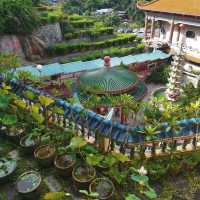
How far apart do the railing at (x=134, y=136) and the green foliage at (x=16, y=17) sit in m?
22.0

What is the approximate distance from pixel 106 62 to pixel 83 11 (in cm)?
6663

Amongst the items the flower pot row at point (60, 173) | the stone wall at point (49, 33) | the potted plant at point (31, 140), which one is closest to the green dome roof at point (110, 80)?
the potted plant at point (31, 140)

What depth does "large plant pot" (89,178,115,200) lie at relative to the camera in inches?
254

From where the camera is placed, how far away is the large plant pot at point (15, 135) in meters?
8.56

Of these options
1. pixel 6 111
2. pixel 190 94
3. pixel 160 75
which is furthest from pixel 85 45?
pixel 6 111

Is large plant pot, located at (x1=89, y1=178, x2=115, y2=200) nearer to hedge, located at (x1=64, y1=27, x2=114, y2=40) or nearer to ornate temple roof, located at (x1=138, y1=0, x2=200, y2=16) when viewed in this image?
ornate temple roof, located at (x1=138, y1=0, x2=200, y2=16)

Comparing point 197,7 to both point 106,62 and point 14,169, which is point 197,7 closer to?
point 106,62

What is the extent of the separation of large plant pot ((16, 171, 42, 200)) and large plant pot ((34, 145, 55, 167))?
0.61m

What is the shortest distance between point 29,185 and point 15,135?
236cm

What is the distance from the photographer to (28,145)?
8109 millimetres

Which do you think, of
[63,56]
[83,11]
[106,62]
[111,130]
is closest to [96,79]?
[106,62]

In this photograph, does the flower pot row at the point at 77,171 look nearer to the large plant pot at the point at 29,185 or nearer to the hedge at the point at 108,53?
the large plant pot at the point at 29,185

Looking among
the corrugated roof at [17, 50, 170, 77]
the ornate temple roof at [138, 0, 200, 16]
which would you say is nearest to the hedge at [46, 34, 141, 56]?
the corrugated roof at [17, 50, 170, 77]

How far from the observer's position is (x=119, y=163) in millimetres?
7305
